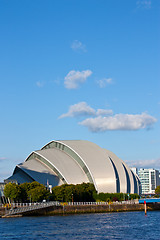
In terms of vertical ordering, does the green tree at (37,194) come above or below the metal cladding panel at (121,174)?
below

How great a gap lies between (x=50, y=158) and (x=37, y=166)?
4.30 meters

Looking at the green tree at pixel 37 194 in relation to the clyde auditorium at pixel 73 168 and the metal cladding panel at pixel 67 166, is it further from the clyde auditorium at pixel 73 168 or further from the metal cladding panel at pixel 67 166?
the metal cladding panel at pixel 67 166

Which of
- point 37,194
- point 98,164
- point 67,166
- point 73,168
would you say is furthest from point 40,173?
point 37,194

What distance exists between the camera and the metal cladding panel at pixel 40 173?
106 m

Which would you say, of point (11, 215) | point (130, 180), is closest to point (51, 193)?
point (11, 215)

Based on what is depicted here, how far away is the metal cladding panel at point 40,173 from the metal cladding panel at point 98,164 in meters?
10.2

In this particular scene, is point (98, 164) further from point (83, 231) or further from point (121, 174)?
point (83, 231)

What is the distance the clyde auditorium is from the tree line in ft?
17.3

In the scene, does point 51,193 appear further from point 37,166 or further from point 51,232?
point 51,232

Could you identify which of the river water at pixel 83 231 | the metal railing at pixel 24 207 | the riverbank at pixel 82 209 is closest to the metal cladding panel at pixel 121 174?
the riverbank at pixel 82 209

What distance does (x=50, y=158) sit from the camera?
112 m

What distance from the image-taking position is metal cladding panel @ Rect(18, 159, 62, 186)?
10638 centimetres

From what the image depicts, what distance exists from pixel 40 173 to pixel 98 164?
56.5ft

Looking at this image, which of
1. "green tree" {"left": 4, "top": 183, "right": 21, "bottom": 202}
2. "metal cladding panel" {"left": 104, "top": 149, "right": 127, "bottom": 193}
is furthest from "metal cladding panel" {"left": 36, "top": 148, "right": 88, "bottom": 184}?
"green tree" {"left": 4, "top": 183, "right": 21, "bottom": 202}
